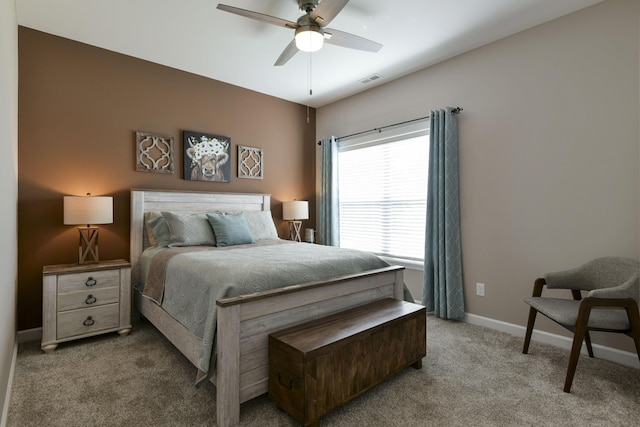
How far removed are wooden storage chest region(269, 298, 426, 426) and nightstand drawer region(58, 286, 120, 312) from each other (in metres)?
1.92

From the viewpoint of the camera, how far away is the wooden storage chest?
163cm

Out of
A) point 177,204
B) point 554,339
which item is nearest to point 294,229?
point 177,204

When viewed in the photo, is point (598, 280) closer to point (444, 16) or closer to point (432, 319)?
point (432, 319)

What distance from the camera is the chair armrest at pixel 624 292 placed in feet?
6.53

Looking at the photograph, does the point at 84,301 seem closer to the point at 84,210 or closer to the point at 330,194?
the point at 84,210

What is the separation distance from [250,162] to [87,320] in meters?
2.57

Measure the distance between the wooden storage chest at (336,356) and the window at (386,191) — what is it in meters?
1.80

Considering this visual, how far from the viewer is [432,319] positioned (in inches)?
134

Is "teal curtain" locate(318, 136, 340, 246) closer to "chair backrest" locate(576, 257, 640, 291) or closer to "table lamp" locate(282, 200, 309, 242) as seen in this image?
"table lamp" locate(282, 200, 309, 242)

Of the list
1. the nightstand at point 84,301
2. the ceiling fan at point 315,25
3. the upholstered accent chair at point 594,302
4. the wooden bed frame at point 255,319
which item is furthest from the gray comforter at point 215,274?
the ceiling fan at point 315,25

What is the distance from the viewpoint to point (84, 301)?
9.01 feet

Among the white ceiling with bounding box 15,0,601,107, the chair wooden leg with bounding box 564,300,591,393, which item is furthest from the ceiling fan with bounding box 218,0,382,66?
the chair wooden leg with bounding box 564,300,591,393

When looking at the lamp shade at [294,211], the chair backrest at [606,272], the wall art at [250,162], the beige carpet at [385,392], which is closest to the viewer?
the beige carpet at [385,392]

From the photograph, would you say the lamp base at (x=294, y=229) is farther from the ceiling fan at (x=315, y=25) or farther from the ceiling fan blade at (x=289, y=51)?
the ceiling fan at (x=315, y=25)
